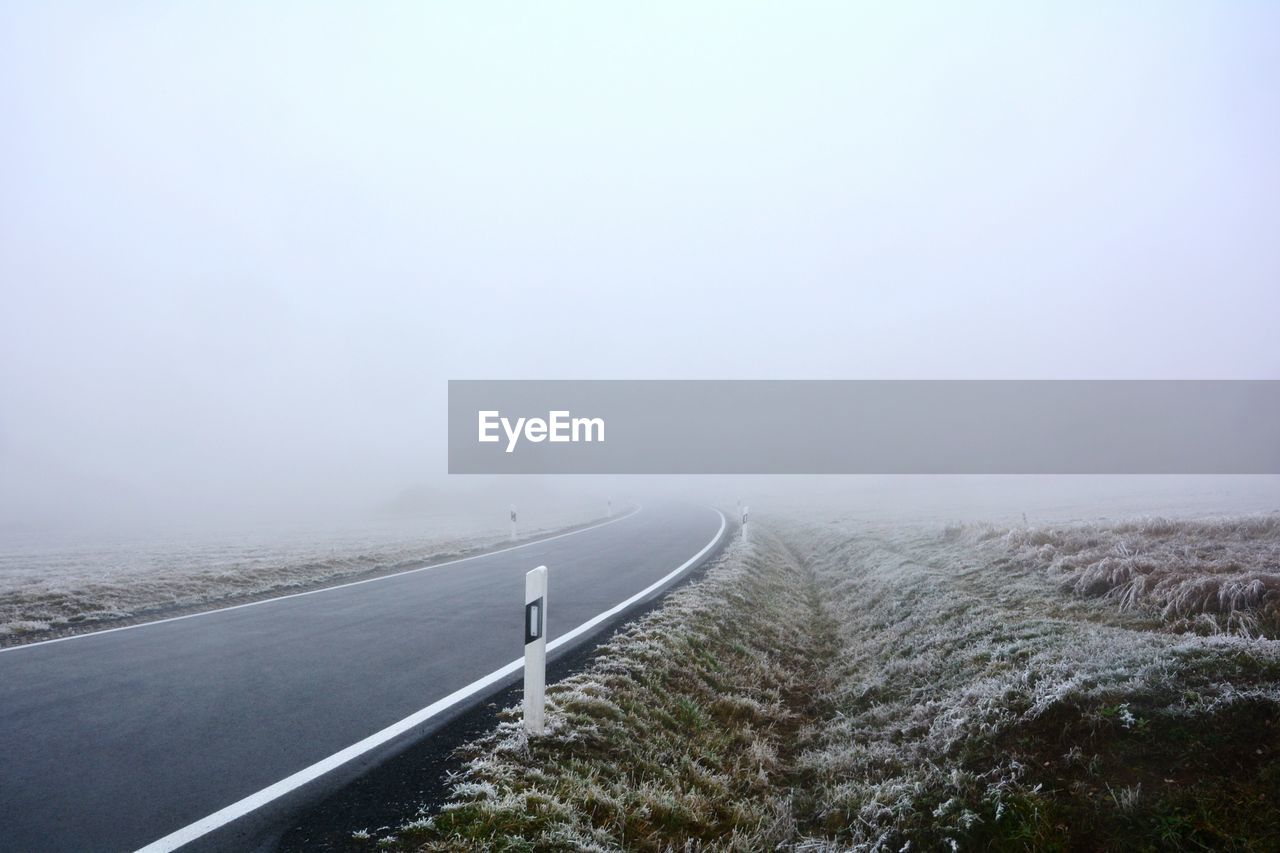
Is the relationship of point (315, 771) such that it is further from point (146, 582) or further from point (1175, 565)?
point (146, 582)

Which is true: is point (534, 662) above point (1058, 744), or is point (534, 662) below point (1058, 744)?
above

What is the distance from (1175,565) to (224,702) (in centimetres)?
1156

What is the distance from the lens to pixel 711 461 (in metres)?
109

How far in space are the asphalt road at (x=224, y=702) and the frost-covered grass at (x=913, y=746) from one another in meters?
1.18

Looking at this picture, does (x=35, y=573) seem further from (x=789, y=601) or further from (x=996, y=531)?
(x=996, y=531)

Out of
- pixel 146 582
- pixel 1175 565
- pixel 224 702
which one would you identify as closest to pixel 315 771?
pixel 224 702

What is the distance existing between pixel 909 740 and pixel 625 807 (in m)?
3.09

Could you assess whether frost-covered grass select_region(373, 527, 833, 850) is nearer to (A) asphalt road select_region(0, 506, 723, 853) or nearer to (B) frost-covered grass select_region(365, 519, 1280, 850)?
(B) frost-covered grass select_region(365, 519, 1280, 850)

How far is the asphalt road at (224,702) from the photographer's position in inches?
147

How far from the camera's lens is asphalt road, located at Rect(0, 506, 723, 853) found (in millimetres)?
3732

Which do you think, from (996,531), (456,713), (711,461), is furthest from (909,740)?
(711,461)

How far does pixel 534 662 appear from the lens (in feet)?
16.0

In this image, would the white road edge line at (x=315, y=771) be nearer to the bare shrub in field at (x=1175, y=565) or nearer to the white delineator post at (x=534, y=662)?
the white delineator post at (x=534, y=662)

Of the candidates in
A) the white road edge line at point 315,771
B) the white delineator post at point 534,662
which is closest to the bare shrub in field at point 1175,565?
the white delineator post at point 534,662
